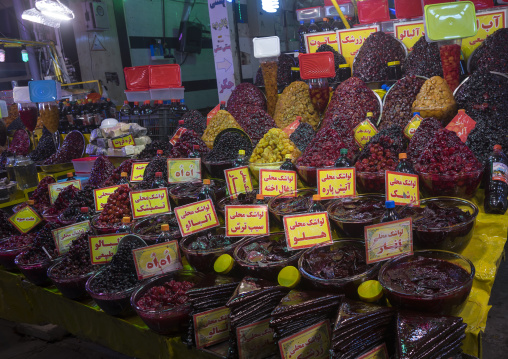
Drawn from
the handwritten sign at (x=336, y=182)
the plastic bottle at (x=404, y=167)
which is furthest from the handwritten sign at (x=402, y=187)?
the handwritten sign at (x=336, y=182)

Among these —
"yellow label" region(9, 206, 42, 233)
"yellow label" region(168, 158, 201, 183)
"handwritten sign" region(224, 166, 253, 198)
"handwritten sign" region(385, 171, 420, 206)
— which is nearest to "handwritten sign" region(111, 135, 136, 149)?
"yellow label" region(9, 206, 42, 233)

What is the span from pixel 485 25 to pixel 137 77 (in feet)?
10.1

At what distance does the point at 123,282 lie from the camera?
1807mm

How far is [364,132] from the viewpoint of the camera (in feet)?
8.04

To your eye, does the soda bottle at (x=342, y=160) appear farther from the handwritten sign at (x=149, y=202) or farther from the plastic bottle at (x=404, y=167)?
the handwritten sign at (x=149, y=202)

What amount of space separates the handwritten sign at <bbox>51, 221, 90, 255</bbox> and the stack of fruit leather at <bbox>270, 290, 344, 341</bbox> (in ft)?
4.81

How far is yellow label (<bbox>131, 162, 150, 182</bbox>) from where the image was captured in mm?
2783

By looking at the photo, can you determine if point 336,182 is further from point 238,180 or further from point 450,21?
point 450,21

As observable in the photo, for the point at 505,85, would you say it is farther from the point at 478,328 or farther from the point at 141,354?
the point at 141,354

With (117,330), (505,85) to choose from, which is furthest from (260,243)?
(505,85)

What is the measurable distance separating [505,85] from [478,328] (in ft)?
4.94

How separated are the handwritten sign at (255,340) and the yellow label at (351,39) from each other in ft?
10.5

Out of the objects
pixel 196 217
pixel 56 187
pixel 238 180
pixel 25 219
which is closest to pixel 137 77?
pixel 56 187

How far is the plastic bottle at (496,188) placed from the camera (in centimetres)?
176
